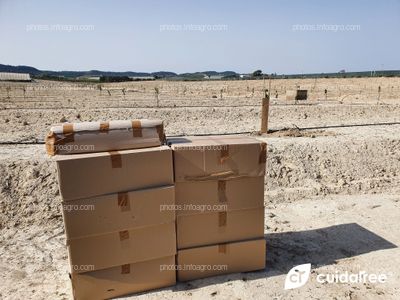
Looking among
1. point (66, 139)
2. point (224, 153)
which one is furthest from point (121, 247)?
point (224, 153)

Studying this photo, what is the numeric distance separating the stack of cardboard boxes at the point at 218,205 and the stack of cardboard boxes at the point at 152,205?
0.01 metres

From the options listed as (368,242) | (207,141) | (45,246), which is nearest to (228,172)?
(207,141)

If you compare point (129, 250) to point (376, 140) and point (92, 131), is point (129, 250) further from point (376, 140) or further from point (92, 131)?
point (376, 140)

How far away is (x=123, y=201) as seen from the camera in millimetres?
3359

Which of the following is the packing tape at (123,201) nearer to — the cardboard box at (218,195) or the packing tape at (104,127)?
the cardboard box at (218,195)

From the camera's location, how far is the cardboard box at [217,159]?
11.7ft

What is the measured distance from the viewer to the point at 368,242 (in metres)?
4.72

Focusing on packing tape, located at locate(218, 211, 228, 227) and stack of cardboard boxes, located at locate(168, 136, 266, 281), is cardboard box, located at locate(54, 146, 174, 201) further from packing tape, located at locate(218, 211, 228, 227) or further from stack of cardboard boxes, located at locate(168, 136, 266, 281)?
packing tape, located at locate(218, 211, 228, 227)

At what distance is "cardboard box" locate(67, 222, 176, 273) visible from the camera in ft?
10.9

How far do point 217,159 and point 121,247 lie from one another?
1.39 metres

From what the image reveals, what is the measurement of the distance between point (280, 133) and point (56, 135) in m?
7.74

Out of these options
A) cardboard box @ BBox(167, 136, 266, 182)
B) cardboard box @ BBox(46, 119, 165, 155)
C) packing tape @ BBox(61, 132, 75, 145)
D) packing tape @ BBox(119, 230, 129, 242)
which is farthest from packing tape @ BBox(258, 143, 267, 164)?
packing tape @ BBox(61, 132, 75, 145)

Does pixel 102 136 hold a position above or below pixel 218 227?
above

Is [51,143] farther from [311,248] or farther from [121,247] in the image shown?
[311,248]
